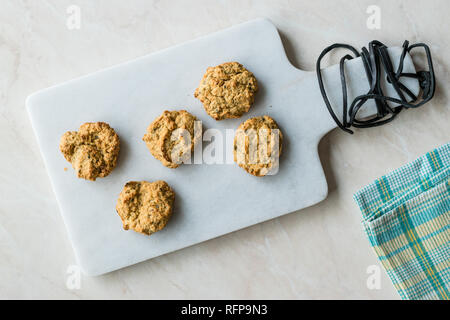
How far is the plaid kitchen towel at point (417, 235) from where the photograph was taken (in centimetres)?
120

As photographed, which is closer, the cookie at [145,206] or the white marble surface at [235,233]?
the cookie at [145,206]

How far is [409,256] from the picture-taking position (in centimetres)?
121

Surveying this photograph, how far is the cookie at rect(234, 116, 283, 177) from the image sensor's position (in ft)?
3.82

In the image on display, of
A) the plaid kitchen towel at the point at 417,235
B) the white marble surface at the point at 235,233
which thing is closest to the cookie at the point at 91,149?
the white marble surface at the point at 235,233

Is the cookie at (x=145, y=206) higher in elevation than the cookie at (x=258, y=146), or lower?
lower

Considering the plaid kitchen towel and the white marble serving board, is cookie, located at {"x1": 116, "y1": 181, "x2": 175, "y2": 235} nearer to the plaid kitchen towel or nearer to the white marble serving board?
the white marble serving board

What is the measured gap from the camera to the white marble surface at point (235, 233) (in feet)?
4.16

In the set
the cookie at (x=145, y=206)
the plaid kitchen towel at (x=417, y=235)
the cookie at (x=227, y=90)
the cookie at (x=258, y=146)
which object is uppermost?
the cookie at (x=227, y=90)

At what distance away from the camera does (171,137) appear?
1.17 meters

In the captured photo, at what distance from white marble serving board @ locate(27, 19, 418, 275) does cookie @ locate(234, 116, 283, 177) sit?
38 mm

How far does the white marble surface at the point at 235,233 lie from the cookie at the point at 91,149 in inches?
6.7

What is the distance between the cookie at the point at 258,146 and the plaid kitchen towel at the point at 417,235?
30cm

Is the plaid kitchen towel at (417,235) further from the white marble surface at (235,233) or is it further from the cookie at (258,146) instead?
the cookie at (258,146)

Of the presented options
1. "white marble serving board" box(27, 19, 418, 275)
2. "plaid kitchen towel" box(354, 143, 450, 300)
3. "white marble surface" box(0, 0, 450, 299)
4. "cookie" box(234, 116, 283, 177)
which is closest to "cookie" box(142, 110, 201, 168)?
"white marble serving board" box(27, 19, 418, 275)
